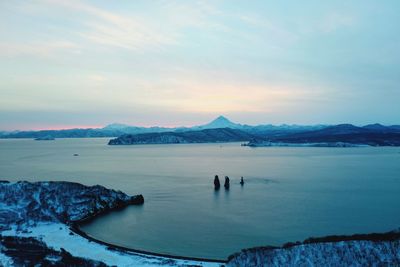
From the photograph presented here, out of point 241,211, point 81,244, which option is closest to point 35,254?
point 81,244

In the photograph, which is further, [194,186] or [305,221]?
[194,186]

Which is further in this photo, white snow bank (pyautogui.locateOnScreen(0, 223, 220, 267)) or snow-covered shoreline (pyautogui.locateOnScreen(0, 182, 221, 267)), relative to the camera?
snow-covered shoreline (pyautogui.locateOnScreen(0, 182, 221, 267))

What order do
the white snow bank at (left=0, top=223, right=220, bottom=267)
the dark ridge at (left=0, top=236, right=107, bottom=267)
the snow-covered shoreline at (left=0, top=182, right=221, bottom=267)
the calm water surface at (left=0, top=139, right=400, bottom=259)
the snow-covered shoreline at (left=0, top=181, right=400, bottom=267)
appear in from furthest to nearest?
Answer: the calm water surface at (left=0, top=139, right=400, bottom=259) → the snow-covered shoreline at (left=0, top=182, right=221, bottom=267) → the white snow bank at (left=0, top=223, right=220, bottom=267) → the dark ridge at (left=0, top=236, right=107, bottom=267) → the snow-covered shoreline at (left=0, top=181, right=400, bottom=267)

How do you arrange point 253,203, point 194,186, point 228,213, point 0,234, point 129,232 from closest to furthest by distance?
point 0,234, point 129,232, point 228,213, point 253,203, point 194,186

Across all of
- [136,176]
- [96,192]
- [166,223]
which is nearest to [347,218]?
[166,223]

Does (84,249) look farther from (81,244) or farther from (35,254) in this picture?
(35,254)

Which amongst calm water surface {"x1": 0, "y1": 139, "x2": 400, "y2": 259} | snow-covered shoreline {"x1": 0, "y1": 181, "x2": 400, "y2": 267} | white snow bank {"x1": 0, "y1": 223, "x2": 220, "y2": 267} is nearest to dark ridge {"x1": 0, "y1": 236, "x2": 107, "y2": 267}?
snow-covered shoreline {"x1": 0, "y1": 181, "x2": 400, "y2": 267}

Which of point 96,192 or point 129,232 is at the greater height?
point 96,192

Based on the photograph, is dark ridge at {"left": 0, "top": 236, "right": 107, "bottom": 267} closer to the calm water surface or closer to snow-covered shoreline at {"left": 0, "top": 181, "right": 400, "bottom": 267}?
snow-covered shoreline at {"left": 0, "top": 181, "right": 400, "bottom": 267}

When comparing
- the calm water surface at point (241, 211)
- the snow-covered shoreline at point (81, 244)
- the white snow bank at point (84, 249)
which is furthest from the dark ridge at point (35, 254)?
the calm water surface at point (241, 211)

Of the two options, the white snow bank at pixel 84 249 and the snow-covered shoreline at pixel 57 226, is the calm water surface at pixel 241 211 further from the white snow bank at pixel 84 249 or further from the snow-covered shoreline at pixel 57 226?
the white snow bank at pixel 84 249

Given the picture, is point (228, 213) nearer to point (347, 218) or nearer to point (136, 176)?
point (347, 218)
